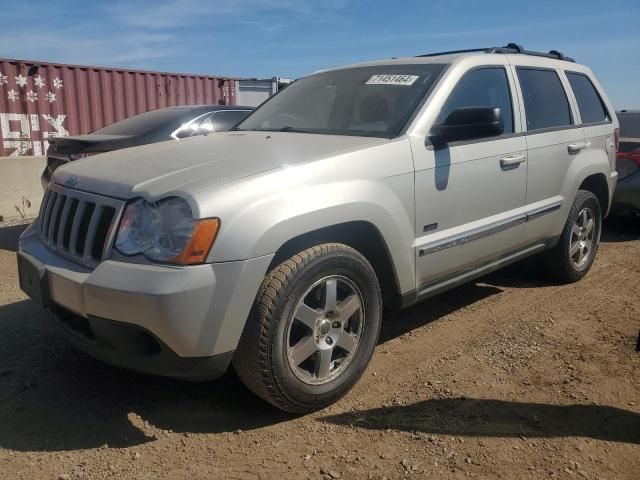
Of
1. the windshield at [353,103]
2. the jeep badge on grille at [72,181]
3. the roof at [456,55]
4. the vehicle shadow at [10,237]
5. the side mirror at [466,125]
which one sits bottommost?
the vehicle shadow at [10,237]

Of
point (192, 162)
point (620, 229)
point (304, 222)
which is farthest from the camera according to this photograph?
Result: point (620, 229)

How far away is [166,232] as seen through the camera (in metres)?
2.51

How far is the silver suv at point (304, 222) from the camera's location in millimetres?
2488

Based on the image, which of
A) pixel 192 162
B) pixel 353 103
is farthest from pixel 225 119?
pixel 192 162

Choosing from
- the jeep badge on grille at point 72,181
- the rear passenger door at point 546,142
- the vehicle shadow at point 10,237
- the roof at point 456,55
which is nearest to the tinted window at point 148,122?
the vehicle shadow at point 10,237

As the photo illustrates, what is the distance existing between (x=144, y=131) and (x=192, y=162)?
12.6 feet

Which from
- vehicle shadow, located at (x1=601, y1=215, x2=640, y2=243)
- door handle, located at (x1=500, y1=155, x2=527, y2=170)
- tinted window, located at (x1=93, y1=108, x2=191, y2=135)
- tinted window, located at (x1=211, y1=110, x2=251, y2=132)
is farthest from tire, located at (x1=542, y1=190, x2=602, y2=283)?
tinted window, located at (x1=93, y1=108, x2=191, y2=135)

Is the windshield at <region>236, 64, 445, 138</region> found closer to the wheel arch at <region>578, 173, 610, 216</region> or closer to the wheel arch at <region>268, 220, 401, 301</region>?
the wheel arch at <region>268, 220, 401, 301</region>

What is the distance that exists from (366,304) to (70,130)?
29.5 feet

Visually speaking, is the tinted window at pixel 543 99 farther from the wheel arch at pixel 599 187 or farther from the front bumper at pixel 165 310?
the front bumper at pixel 165 310

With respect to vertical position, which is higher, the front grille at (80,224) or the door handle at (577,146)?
the door handle at (577,146)

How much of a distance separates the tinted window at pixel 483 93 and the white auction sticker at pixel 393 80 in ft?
0.92

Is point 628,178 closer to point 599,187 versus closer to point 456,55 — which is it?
point 599,187

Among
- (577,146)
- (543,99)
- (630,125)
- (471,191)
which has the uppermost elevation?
(543,99)
